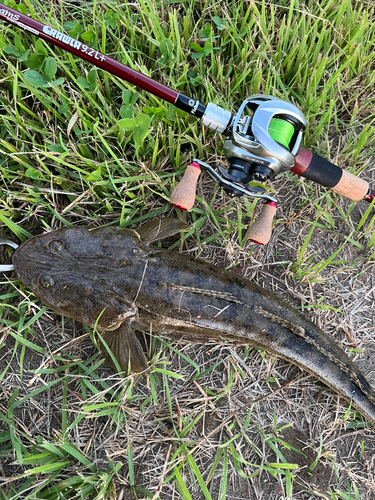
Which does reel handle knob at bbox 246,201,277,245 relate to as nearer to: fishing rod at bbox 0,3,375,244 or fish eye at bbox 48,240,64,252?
fishing rod at bbox 0,3,375,244

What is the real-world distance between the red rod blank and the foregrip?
3.66 feet

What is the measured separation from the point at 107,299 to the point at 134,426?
120 centimetres

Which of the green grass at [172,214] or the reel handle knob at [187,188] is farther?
the green grass at [172,214]

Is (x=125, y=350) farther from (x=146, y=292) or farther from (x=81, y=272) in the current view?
(x=81, y=272)

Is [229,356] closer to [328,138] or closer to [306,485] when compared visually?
[306,485]

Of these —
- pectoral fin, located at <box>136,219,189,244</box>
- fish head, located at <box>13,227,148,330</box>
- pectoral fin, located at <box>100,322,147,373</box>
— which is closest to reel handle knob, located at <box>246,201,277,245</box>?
pectoral fin, located at <box>136,219,189,244</box>

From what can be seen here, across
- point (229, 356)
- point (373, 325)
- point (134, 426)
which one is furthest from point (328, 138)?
point (134, 426)

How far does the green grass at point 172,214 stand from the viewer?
3.08 metres

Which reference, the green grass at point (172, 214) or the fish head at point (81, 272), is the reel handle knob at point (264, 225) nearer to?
the green grass at point (172, 214)

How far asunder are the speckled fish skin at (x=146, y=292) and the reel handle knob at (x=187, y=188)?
19.4 inches

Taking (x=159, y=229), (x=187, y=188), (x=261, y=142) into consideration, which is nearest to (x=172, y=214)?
(x=159, y=229)

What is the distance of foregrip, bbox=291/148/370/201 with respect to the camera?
293cm

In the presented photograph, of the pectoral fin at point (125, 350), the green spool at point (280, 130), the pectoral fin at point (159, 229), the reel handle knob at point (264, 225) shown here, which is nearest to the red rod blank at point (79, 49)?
the green spool at point (280, 130)

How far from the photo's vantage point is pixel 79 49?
2.67 metres
